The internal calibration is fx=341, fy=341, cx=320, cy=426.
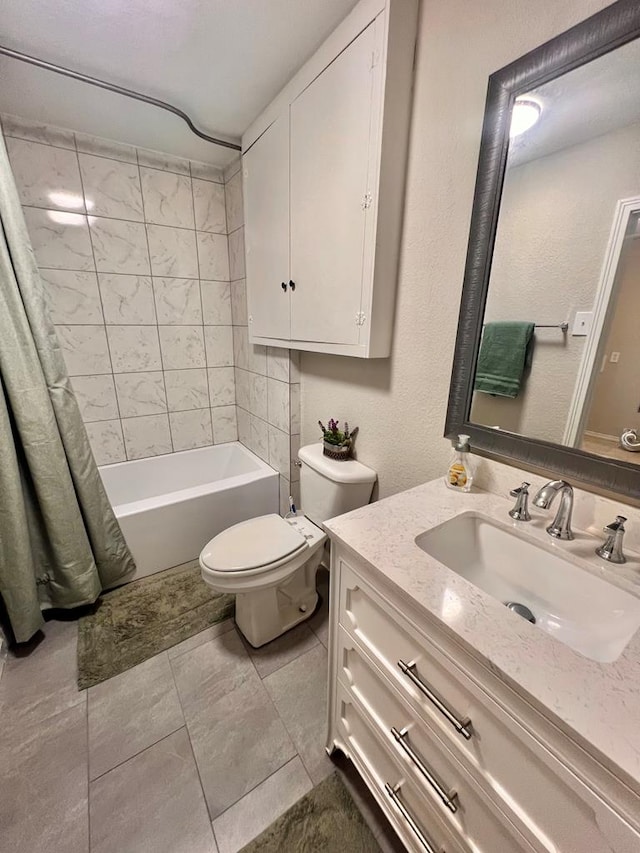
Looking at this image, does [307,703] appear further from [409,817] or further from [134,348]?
[134,348]

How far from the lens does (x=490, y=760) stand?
1.87ft

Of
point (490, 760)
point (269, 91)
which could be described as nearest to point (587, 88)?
point (269, 91)

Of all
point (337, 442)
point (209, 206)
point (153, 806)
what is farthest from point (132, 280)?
point (153, 806)

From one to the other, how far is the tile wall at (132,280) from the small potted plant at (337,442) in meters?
1.29

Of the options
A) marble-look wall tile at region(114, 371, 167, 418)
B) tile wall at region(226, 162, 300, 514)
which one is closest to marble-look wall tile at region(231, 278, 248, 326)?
tile wall at region(226, 162, 300, 514)

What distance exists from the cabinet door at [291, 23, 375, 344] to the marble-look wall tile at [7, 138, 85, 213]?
4.33 ft

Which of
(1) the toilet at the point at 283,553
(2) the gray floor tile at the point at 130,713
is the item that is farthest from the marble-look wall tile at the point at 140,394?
(2) the gray floor tile at the point at 130,713

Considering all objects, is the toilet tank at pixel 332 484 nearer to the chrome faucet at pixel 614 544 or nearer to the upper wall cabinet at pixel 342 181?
the upper wall cabinet at pixel 342 181

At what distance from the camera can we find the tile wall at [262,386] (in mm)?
1892

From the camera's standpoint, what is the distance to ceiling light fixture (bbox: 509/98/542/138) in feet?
2.70

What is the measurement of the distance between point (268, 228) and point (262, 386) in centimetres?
87

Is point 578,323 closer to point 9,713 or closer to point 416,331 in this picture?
point 416,331

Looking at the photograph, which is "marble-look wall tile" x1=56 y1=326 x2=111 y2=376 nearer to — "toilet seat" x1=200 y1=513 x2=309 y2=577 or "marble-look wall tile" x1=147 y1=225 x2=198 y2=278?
"marble-look wall tile" x1=147 y1=225 x2=198 y2=278

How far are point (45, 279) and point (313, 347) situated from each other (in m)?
1.60
